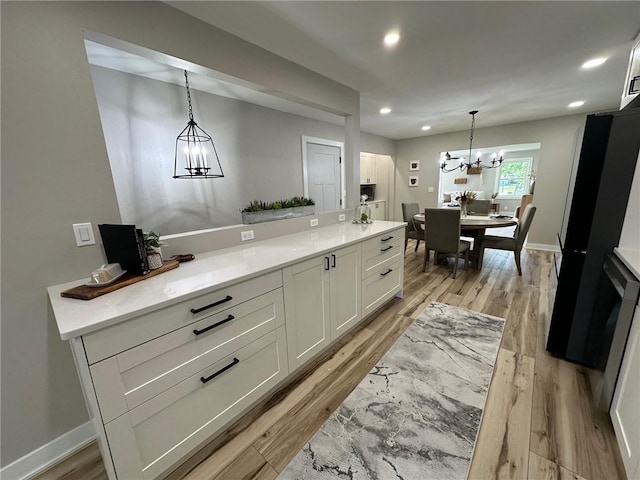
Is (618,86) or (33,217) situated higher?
(618,86)

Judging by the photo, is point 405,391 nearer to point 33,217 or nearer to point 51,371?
point 51,371

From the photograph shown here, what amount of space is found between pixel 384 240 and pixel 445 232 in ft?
4.90

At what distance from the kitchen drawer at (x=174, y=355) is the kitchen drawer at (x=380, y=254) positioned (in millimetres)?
1036

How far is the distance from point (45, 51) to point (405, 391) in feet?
8.65

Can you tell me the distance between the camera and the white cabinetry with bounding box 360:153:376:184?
5.90 m

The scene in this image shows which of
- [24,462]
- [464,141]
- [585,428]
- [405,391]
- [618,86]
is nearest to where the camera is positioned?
[24,462]

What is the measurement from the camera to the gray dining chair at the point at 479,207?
473 centimetres

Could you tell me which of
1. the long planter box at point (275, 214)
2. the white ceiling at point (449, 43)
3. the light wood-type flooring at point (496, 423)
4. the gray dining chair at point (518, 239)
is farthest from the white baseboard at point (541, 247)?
the long planter box at point (275, 214)

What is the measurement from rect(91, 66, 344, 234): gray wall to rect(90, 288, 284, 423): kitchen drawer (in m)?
2.05

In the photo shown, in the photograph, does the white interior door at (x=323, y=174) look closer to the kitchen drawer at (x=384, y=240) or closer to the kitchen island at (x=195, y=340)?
the kitchen drawer at (x=384, y=240)

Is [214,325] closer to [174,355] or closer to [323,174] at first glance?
[174,355]

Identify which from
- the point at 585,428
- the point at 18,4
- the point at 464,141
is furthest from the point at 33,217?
the point at 464,141

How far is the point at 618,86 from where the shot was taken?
3002 mm

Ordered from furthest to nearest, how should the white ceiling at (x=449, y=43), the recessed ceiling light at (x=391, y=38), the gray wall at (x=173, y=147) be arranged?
the gray wall at (x=173, y=147)
the recessed ceiling light at (x=391, y=38)
the white ceiling at (x=449, y=43)
